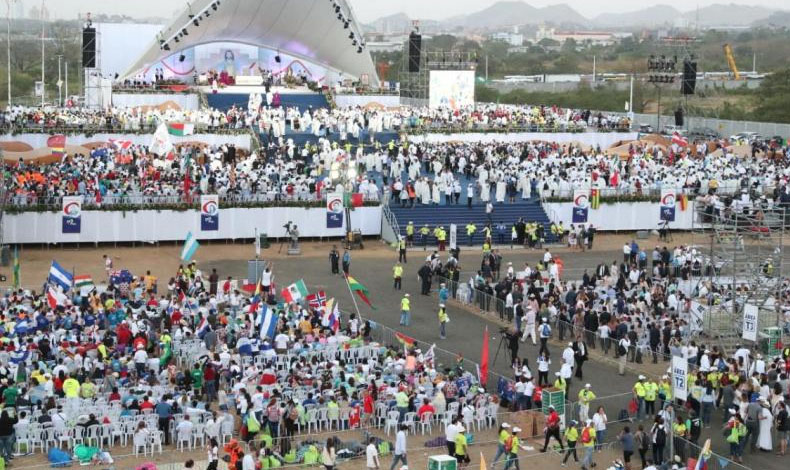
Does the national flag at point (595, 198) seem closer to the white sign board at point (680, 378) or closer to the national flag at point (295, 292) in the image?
the national flag at point (295, 292)

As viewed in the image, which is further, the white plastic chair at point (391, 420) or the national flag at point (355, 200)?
the national flag at point (355, 200)

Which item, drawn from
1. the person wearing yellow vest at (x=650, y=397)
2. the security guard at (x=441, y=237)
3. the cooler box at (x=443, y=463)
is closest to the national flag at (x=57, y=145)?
the security guard at (x=441, y=237)

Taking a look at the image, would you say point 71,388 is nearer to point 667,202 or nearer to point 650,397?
point 650,397

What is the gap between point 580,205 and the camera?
4259cm

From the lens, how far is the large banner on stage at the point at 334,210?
40625 millimetres

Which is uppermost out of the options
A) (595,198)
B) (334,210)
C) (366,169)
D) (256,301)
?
(366,169)

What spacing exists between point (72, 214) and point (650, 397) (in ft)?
71.4

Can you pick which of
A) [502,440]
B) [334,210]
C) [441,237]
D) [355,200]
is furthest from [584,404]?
[355,200]

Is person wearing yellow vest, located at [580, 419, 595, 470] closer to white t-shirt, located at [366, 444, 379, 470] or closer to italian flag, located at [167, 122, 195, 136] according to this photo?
white t-shirt, located at [366, 444, 379, 470]

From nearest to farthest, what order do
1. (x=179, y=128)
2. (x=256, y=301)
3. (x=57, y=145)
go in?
1. (x=256, y=301)
2. (x=57, y=145)
3. (x=179, y=128)

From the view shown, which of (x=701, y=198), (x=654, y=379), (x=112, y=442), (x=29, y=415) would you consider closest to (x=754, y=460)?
(x=654, y=379)

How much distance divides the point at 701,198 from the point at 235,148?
17.1 metres

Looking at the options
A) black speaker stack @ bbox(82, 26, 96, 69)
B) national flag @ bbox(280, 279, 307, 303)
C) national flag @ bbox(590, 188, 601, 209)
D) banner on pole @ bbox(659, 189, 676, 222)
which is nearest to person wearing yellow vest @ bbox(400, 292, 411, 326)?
national flag @ bbox(280, 279, 307, 303)

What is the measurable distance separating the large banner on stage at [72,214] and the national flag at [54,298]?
12.5 metres
